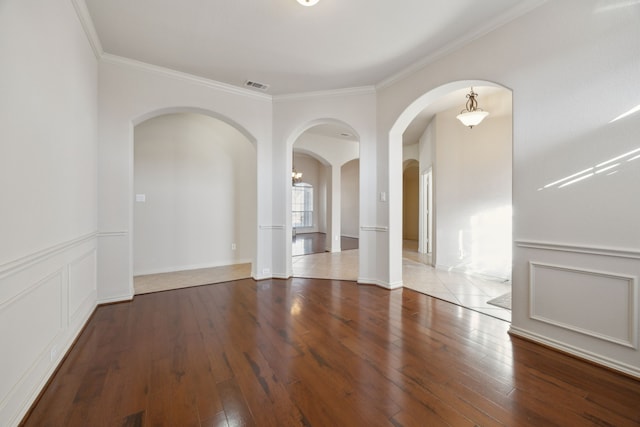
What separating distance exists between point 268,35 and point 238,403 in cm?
333

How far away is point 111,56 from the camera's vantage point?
10.7ft

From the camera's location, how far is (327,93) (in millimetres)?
4289

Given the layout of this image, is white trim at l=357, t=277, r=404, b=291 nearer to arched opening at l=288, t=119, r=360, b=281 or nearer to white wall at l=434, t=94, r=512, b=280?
arched opening at l=288, t=119, r=360, b=281

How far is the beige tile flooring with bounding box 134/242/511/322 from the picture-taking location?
3588mm

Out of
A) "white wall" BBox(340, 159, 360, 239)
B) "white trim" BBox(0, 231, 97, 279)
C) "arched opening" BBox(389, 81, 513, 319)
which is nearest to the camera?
"white trim" BBox(0, 231, 97, 279)

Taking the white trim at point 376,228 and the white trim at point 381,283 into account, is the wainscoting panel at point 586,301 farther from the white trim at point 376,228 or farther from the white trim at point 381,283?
the white trim at point 376,228

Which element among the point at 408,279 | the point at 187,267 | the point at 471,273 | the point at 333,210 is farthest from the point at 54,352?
the point at 333,210

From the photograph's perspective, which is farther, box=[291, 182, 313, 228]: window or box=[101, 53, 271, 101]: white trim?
box=[291, 182, 313, 228]: window

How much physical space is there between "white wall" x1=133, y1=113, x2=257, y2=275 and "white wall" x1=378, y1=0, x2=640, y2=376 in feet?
12.4

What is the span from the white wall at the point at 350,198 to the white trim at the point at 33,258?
9.56 metres

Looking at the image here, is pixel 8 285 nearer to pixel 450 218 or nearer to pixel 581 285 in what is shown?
pixel 581 285

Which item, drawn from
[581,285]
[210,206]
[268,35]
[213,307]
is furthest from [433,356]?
[210,206]

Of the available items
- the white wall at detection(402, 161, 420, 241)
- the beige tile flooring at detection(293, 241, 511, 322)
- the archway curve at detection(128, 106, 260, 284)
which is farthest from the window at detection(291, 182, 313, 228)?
the archway curve at detection(128, 106, 260, 284)

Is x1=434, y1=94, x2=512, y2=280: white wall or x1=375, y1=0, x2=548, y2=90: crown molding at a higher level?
x1=375, y1=0, x2=548, y2=90: crown molding
